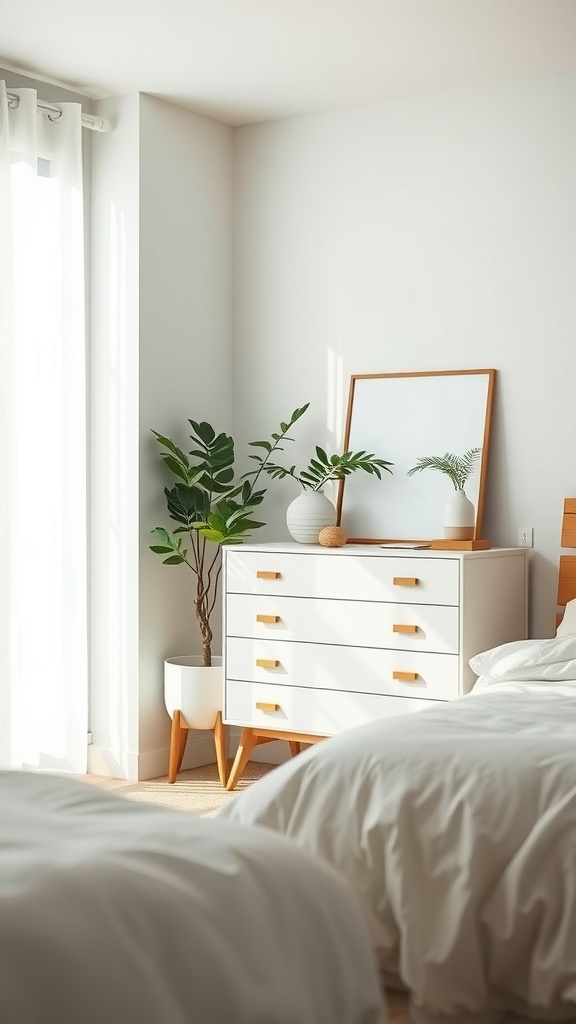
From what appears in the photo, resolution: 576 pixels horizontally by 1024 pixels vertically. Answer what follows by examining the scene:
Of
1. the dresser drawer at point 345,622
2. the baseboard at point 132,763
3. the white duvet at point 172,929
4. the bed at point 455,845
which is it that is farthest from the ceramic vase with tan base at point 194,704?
the white duvet at point 172,929

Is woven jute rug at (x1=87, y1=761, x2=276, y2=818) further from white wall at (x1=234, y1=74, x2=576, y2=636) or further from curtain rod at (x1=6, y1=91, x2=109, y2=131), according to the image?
curtain rod at (x1=6, y1=91, x2=109, y2=131)

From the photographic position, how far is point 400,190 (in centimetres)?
455

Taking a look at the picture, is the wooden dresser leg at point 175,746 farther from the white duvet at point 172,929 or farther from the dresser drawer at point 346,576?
the white duvet at point 172,929

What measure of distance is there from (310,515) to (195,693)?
82 cm

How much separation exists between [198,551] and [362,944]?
3.45 meters

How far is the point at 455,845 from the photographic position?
90.4 inches

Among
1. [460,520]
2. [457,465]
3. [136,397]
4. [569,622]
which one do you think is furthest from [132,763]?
[569,622]

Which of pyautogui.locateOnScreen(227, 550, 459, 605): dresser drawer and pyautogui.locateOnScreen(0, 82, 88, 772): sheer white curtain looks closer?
pyautogui.locateOnScreen(227, 550, 459, 605): dresser drawer

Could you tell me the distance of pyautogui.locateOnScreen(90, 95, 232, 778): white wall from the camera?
178 inches

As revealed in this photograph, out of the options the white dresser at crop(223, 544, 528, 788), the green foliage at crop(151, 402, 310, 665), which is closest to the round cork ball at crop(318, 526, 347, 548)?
the white dresser at crop(223, 544, 528, 788)

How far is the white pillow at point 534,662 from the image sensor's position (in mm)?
3311

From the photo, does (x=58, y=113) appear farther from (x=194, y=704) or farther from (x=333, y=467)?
(x=194, y=704)

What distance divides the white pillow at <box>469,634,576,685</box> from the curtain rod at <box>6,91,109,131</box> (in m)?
2.58

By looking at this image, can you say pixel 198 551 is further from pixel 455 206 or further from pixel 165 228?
pixel 455 206
